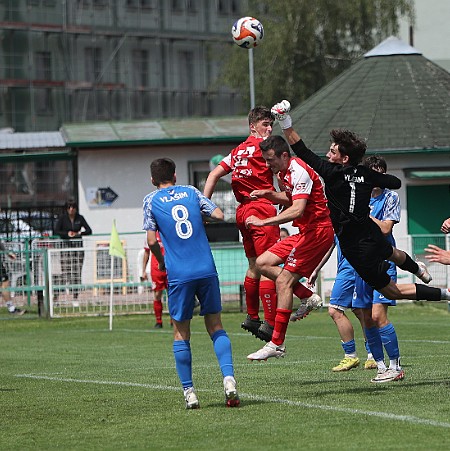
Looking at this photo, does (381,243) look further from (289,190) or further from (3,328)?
(3,328)

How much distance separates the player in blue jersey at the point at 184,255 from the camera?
1075 centimetres

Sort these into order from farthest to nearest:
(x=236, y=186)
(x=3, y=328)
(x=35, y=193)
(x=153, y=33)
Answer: (x=153, y=33)
(x=35, y=193)
(x=3, y=328)
(x=236, y=186)

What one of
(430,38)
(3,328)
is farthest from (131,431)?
(430,38)

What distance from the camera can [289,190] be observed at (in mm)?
12281

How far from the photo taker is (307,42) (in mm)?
66062

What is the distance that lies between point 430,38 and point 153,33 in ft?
77.6

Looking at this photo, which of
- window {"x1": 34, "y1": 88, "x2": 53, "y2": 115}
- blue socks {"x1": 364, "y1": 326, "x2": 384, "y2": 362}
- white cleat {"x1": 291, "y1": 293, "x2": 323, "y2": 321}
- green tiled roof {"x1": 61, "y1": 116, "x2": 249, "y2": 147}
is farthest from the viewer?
window {"x1": 34, "y1": 88, "x2": 53, "y2": 115}

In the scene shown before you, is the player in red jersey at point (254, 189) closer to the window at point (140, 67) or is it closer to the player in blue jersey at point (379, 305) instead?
the player in blue jersey at point (379, 305)

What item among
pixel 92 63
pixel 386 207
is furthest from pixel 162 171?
pixel 92 63

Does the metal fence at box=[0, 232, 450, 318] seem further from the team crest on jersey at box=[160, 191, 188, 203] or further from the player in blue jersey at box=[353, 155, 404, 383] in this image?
the team crest on jersey at box=[160, 191, 188, 203]

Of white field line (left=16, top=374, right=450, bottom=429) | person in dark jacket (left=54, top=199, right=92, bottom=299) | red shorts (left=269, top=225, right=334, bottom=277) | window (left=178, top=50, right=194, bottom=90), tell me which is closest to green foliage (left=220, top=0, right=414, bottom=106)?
window (left=178, top=50, right=194, bottom=90)

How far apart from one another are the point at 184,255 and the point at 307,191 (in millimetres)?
1901

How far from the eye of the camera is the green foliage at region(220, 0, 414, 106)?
6475 centimetres

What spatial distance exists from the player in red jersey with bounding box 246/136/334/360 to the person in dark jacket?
555 inches
